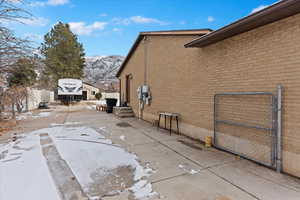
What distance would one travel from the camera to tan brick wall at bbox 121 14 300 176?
8.89 ft

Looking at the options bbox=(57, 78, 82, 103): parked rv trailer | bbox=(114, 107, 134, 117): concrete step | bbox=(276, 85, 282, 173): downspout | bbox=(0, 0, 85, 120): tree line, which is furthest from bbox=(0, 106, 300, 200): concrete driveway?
bbox=(57, 78, 82, 103): parked rv trailer

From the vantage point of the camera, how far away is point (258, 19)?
289cm

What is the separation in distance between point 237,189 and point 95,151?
3099 mm

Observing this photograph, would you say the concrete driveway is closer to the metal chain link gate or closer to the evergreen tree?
the metal chain link gate

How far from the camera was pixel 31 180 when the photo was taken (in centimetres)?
243

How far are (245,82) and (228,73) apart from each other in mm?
527

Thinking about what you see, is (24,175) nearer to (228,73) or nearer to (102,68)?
(228,73)

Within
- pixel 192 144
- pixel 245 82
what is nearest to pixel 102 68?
pixel 192 144

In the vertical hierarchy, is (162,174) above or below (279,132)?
below

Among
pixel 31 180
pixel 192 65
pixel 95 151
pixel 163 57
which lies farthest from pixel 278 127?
pixel 163 57

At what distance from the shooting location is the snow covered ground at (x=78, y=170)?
2180mm

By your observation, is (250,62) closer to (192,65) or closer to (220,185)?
(192,65)

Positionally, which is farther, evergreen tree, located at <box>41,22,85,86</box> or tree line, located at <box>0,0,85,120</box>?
evergreen tree, located at <box>41,22,85,86</box>

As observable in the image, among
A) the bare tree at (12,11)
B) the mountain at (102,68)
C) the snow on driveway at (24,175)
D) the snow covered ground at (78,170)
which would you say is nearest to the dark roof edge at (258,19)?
the snow covered ground at (78,170)
